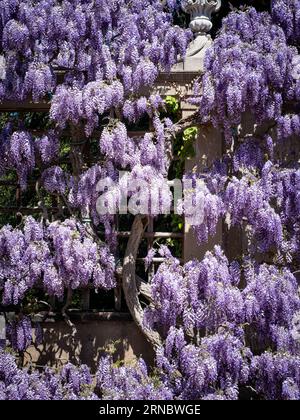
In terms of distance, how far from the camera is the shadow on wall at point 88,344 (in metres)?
6.66

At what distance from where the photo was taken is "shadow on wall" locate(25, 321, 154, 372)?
21.8 ft

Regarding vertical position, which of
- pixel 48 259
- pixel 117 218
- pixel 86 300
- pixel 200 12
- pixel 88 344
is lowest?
pixel 88 344

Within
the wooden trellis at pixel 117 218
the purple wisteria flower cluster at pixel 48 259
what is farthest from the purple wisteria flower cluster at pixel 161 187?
the wooden trellis at pixel 117 218

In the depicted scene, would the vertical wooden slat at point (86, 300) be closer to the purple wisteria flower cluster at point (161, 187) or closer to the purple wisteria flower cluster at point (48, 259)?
the purple wisteria flower cluster at point (161, 187)

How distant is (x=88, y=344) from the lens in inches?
264

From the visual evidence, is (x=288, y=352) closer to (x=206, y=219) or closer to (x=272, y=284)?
(x=272, y=284)

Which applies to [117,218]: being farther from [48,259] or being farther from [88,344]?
[88,344]

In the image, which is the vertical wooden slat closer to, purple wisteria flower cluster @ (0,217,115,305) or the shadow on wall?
the shadow on wall

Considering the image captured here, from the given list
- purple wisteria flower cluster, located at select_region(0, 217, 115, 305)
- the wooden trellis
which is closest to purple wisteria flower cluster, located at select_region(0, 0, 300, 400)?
purple wisteria flower cluster, located at select_region(0, 217, 115, 305)

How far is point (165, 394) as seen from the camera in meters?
5.75

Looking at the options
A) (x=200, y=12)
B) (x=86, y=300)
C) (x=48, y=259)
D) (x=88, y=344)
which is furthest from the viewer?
(x=200, y=12)

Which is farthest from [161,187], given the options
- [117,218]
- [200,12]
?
[200,12]

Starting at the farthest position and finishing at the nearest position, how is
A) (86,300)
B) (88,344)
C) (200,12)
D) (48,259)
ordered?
(200,12)
(86,300)
(88,344)
(48,259)

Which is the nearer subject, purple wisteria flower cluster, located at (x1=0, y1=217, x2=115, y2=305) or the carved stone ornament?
purple wisteria flower cluster, located at (x1=0, y1=217, x2=115, y2=305)
